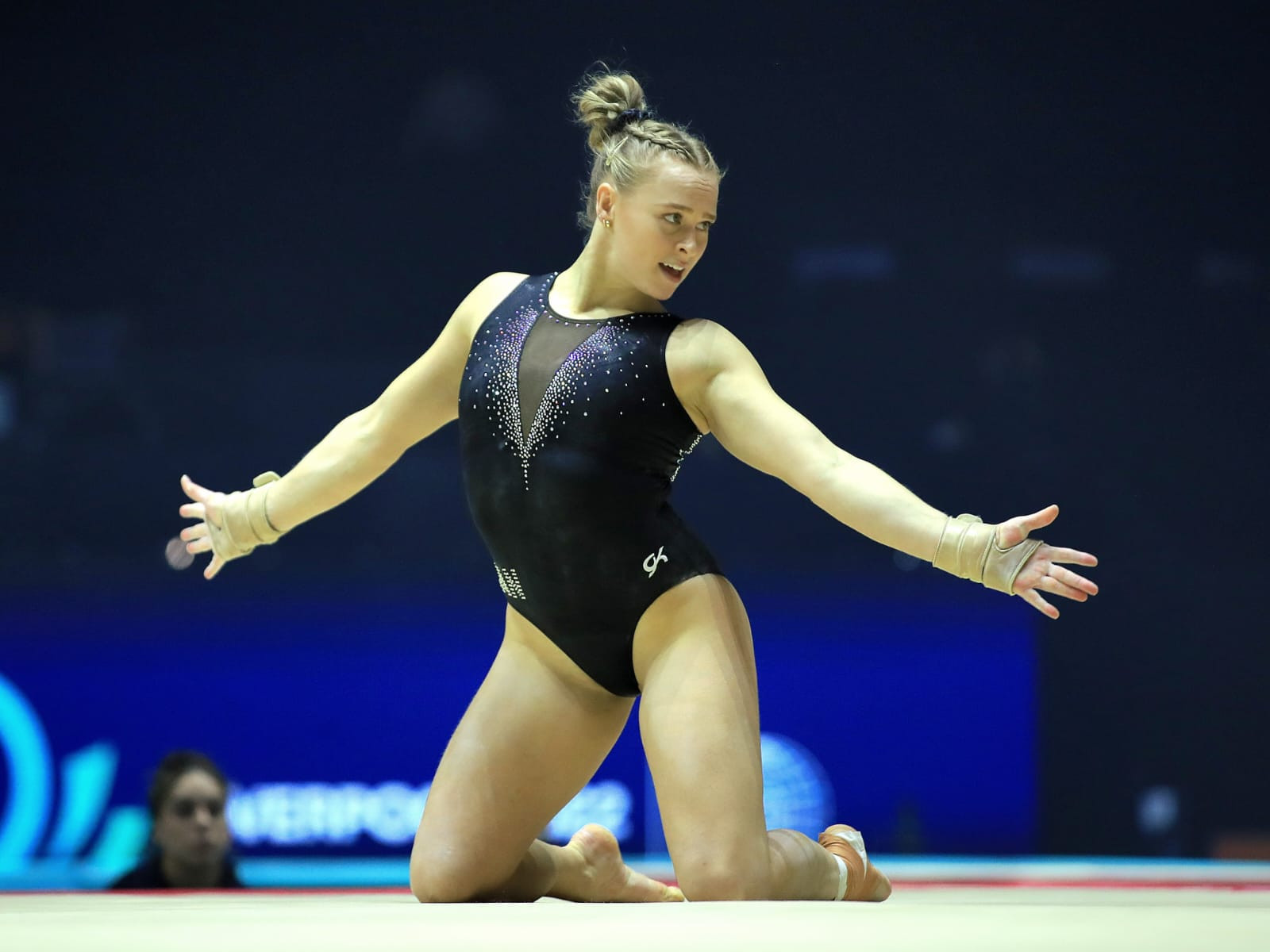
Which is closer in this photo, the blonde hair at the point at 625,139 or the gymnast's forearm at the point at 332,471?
the blonde hair at the point at 625,139

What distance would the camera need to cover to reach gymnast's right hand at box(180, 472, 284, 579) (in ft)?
8.44

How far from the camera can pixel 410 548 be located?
469 cm

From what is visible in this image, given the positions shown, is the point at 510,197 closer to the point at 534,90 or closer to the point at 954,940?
the point at 534,90

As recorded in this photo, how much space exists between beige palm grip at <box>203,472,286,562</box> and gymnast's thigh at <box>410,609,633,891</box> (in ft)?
1.66

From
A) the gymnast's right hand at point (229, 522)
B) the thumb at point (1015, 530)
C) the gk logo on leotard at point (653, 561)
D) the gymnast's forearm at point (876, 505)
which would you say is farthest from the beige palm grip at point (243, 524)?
the thumb at point (1015, 530)

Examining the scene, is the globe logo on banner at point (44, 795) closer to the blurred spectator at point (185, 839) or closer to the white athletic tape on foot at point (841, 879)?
the blurred spectator at point (185, 839)

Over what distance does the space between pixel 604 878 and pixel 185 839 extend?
4.31 ft

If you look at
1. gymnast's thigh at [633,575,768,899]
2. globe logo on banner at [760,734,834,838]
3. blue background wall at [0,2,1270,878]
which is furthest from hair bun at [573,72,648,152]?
globe logo on banner at [760,734,834,838]

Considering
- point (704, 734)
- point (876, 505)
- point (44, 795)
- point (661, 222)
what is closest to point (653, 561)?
point (704, 734)

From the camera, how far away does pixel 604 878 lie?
2.54 metres

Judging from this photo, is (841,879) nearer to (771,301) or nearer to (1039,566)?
(1039,566)

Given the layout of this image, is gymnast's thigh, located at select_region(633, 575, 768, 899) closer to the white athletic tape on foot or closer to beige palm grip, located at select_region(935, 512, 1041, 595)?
the white athletic tape on foot

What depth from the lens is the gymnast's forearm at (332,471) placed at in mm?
2551

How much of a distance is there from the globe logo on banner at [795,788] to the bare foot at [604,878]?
1.94 meters
